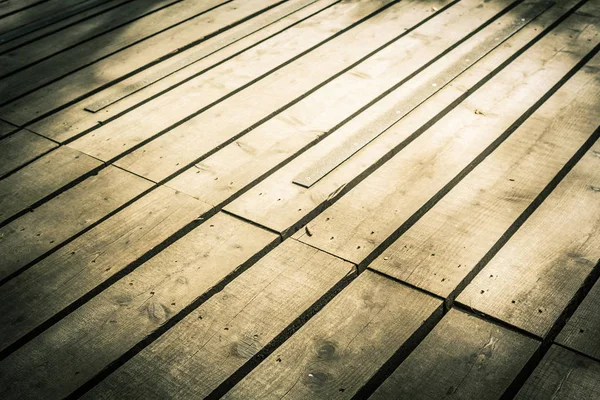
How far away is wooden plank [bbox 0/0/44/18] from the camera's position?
3.50 meters

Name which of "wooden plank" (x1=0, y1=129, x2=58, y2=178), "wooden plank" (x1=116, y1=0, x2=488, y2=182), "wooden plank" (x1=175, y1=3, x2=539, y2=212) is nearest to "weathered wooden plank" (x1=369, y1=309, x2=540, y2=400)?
"wooden plank" (x1=175, y1=3, x2=539, y2=212)

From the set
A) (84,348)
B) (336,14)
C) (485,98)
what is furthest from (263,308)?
(336,14)

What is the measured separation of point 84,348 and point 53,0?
8.59 feet

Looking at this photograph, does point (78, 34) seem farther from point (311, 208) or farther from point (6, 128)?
point (311, 208)

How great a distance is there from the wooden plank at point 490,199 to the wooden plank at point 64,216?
800 millimetres

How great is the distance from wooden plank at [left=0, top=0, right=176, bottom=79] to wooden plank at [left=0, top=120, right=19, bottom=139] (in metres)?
0.35

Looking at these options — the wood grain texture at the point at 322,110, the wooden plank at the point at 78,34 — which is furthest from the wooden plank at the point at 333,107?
the wooden plank at the point at 78,34

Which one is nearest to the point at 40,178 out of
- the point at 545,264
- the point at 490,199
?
the point at 490,199

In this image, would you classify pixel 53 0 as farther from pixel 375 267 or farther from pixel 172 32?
pixel 375 267

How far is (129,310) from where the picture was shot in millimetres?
1584

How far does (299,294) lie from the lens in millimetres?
1577

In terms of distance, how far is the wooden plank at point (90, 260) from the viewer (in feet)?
5.27

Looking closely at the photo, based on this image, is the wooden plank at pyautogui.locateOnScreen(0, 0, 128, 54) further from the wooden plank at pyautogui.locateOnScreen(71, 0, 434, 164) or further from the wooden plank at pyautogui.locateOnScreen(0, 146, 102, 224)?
the wooden plank at pyautogui.locateOnScreen(0, 146, 102, 224)

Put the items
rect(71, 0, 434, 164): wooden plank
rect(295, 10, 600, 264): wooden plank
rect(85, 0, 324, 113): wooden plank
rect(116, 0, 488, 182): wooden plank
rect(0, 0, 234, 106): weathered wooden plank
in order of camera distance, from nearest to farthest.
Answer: rect(295, 10, 600, 264): wooden plank → rect(116, 0, 488, 182): wooden plank → rect(71, 0, 434, 164): wooden plank → rect(85, 0, 324, 113): wooden plank → rect(0, 0, 234, 106): weathered wooden plank
